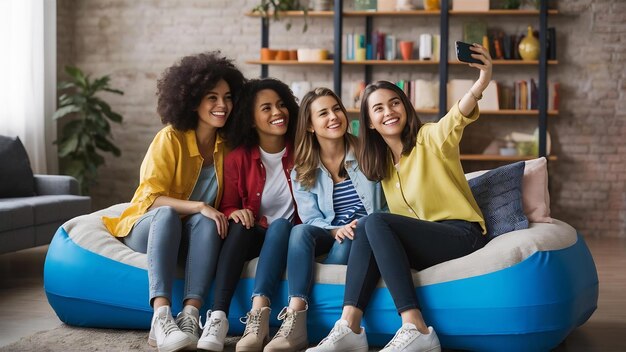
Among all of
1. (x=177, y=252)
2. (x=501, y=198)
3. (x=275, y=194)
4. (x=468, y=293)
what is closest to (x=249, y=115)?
(x=275, y=194)

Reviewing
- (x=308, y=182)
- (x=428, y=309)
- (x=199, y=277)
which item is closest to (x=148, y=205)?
(x=199, y=277)

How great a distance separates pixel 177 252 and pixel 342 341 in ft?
2.43

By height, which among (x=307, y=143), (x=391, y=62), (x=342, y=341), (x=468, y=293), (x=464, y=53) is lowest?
(x=342, y=341)

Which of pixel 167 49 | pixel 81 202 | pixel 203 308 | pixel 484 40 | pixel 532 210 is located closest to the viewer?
pixel 203 308

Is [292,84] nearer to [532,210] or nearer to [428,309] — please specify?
[532,210]

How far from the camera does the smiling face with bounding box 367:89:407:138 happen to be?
3.33 m

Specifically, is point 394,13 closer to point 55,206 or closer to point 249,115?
point 55,206

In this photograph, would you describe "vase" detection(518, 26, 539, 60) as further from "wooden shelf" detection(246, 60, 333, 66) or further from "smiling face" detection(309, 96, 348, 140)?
"smiling face" detection(309, 96, 348, 140)

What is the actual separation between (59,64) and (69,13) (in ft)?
1.52

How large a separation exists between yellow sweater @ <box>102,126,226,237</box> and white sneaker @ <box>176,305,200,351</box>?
52cm

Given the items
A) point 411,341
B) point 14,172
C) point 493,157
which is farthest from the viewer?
point 493,157

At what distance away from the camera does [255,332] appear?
3.04 metres

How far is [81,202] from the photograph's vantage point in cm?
551

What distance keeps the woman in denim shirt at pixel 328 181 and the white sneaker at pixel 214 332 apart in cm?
40
